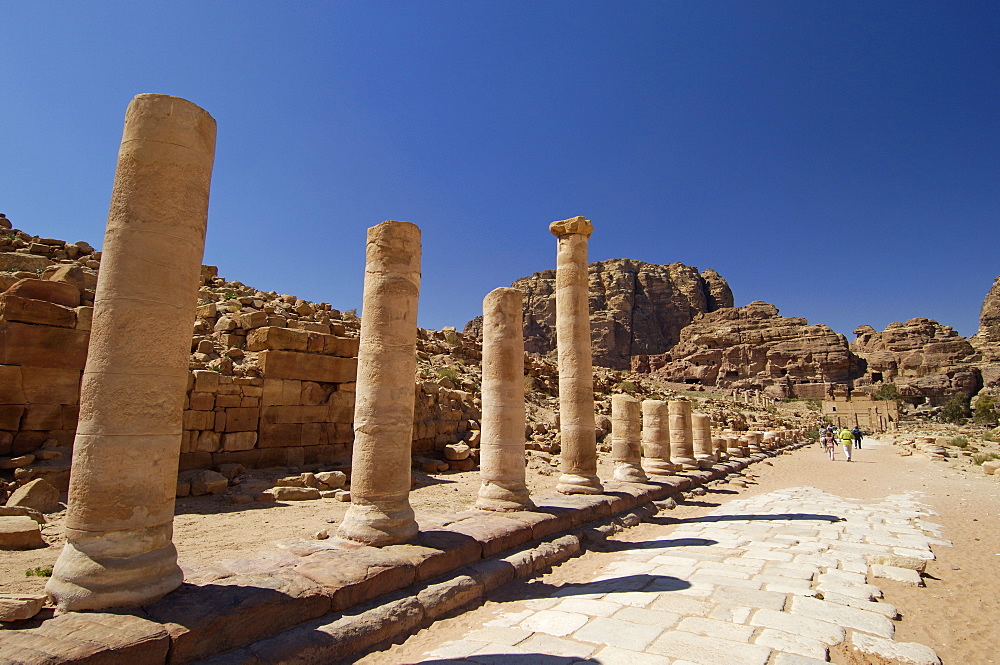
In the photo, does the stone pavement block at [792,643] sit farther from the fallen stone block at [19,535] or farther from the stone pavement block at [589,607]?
the fallen stone block at [19,535]

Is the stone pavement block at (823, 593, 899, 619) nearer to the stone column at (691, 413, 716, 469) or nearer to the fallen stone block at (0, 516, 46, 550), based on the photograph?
the fallen stone block at (0, 516, 46, 550)

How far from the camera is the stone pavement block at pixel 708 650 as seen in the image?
413 cm

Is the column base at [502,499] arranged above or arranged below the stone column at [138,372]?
below

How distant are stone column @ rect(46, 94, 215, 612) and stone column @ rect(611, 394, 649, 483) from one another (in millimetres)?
10373

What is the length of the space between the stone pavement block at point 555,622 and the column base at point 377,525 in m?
1.94

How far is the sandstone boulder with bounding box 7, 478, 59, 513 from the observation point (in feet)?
26.5

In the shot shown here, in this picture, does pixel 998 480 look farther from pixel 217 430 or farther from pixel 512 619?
pixel 217 430

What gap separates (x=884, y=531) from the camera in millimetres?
9242

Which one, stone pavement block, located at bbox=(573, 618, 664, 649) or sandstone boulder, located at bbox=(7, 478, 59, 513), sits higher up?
sandstone boulder, located at bbox=(7, 478, 59, 513)

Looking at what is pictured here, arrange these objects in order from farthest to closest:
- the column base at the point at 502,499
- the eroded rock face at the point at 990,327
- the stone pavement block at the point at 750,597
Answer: the eroded rock face at the point at 990,327
the column base at the point at 502,499
the stone pavement block at the point at 750,597

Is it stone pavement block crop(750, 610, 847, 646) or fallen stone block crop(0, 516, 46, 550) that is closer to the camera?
stone pavement block crop(750, 610, 847, 646)

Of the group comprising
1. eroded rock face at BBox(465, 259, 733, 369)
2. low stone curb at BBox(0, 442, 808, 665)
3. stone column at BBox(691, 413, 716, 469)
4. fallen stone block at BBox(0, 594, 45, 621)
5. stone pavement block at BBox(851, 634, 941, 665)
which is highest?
eroded rock face at BBox(465, 259, 733, 369)

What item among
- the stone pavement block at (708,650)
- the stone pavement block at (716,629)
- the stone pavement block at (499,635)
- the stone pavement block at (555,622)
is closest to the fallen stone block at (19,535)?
the stone pavement block at (499,635)

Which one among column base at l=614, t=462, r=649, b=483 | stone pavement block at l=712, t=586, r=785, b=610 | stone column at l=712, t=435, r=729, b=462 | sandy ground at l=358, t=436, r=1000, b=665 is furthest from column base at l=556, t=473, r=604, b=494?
stone column at l=712, t=435, r=729, b=462
